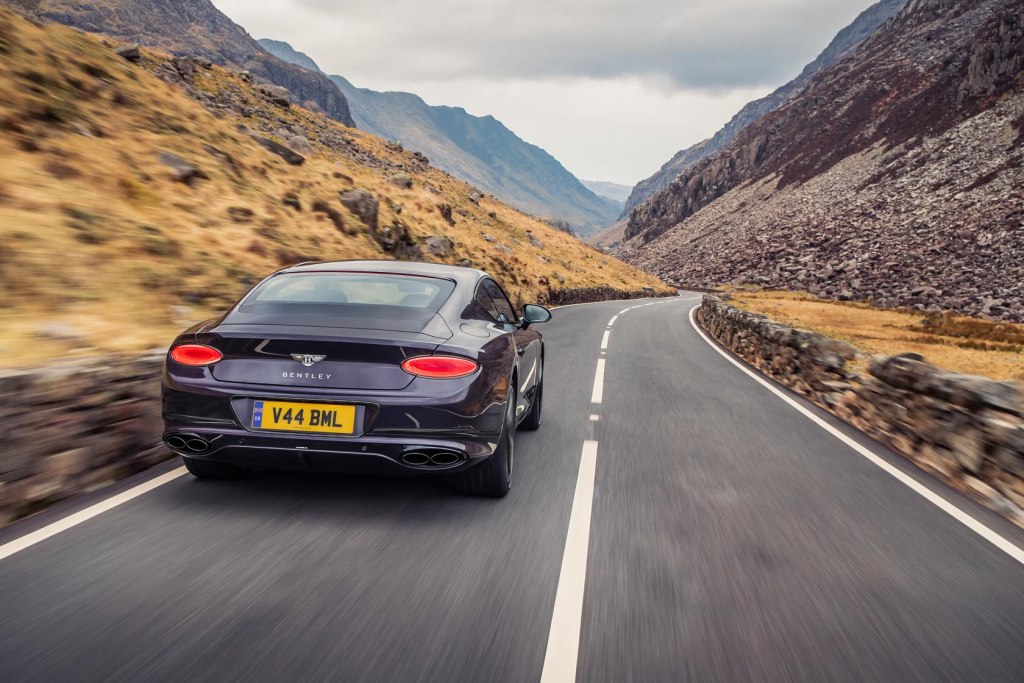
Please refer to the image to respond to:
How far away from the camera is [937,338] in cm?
1917

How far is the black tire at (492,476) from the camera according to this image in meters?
3.85

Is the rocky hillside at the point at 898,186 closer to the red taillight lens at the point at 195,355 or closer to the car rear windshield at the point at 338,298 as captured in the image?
the car rear windshield at the point at 338,298

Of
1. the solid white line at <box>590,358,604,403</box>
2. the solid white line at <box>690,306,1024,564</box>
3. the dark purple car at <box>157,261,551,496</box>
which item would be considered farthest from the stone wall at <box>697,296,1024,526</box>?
the dark purple car at <box>157,261,551,496</box>

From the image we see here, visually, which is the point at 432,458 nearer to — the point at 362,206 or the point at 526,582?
the point at 526,582

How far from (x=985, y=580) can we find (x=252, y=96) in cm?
4789

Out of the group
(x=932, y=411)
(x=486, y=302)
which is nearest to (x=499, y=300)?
(x=486, y=302)

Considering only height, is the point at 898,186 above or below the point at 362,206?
above

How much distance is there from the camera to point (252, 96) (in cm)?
4256

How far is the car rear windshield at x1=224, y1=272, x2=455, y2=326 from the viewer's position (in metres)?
3.67

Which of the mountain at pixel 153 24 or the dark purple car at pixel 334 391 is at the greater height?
the mountain at pixel 153 24

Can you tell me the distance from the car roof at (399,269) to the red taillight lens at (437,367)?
1065 mm

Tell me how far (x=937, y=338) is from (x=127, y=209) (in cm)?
2170

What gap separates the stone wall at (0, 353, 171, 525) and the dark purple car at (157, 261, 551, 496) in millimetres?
773

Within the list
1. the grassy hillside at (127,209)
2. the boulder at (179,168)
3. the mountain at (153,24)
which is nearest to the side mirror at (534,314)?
the grassy hillside at (127,209)
